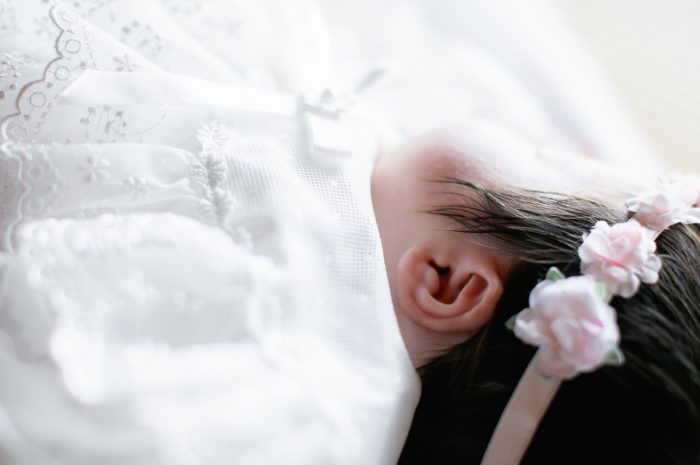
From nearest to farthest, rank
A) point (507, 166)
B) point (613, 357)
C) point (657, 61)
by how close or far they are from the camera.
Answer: point (613, 357)
point (507, 166)
point (657, 61)

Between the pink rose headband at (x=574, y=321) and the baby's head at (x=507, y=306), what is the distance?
0.03 metres

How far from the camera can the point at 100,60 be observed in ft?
2.37

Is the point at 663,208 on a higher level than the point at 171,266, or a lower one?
higher

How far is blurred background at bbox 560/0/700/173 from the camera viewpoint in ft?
4.43

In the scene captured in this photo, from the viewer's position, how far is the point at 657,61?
141 centimetres

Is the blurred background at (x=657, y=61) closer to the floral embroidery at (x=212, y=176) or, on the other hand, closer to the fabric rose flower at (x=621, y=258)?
the fabric rose flower at (x=621, y=258)

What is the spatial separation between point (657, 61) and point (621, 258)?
0.90 metres

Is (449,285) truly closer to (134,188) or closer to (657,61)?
(134,188)

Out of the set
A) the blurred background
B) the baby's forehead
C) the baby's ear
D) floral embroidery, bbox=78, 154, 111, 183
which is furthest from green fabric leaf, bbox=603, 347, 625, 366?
the blurred background

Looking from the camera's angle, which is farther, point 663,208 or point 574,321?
point 663,208

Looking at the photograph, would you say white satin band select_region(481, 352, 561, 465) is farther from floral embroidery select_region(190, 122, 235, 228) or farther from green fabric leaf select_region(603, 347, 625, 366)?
floral embroidery select_region(190, 122, 235, 228)

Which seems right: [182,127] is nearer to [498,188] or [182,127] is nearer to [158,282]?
[158,282]

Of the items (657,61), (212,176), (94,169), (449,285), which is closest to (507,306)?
(449,285)

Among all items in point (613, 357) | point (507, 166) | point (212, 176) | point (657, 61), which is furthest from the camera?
point (657, 61)
